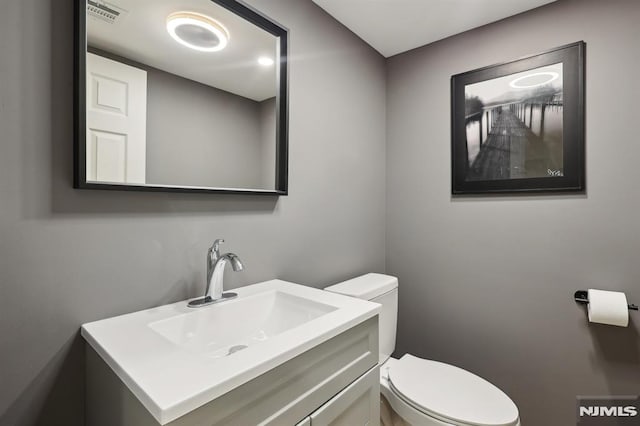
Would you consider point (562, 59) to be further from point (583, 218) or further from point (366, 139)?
point (366, 139)

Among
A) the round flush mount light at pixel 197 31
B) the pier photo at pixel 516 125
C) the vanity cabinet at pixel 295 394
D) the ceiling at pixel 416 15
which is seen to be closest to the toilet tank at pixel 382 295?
the vanity cabinet at pixel 295 394

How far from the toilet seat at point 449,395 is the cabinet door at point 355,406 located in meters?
0.27

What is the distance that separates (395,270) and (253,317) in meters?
1.21

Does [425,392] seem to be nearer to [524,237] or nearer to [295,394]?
[295,394]

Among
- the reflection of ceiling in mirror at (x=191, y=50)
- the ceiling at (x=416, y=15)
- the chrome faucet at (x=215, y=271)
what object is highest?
the ceiling at (x=416, y=15)

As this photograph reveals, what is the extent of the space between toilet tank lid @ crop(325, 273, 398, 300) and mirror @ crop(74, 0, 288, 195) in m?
0.58

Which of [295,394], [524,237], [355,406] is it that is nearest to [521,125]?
[524,237]

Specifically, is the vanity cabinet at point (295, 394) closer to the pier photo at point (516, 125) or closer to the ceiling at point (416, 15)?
the pier photo at point (516, 125)

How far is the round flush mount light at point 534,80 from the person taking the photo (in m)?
1.49

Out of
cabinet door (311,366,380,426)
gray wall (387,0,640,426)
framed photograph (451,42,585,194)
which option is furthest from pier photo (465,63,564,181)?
cabinet door (311,366,380,426)

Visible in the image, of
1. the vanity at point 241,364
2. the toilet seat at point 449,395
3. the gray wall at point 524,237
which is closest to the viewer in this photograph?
the vanity at point 241,364

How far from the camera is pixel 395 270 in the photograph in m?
2.04

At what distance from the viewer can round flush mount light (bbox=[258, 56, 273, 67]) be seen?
4.19 ft

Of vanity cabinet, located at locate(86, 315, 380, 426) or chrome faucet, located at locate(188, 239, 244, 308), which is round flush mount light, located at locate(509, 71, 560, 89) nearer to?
vanity cabinet, located at locate(86, 315, 380, 426)
